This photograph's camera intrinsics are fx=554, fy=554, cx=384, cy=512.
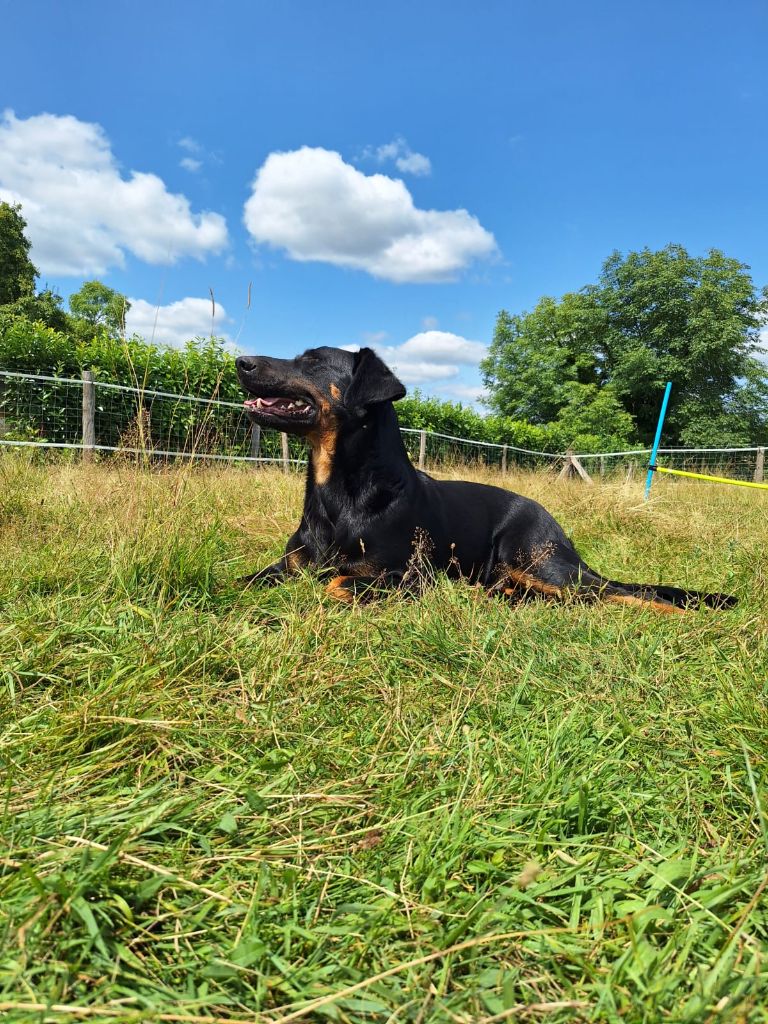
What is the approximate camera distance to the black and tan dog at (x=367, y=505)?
322 cm

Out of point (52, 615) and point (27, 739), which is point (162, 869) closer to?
point (27, 739)

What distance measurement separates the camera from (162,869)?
989 mm

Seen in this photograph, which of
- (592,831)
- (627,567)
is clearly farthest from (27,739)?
(627,567)

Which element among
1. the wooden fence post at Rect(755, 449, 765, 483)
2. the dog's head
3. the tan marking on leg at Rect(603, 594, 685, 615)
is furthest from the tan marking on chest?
the wooden fence post at Rect(755, 449, 765, 483)

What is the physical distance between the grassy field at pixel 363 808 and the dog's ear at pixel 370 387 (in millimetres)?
1383

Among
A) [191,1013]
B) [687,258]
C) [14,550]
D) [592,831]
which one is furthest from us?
[687,258]

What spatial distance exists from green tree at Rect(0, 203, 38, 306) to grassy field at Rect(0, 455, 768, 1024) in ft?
108

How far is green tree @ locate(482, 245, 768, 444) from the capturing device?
32250mm

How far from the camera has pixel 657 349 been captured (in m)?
33.9

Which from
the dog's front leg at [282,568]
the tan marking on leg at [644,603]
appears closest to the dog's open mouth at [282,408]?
the dog's front leg at [282,568]

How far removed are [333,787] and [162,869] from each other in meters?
0.43

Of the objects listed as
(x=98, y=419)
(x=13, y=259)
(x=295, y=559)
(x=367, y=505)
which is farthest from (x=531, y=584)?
(x=13, y=259)

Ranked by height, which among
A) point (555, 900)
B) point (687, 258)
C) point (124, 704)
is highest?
point (687, 258)

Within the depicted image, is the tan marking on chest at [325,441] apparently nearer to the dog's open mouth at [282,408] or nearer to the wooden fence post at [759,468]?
the dog's open mouth at [282,408]
